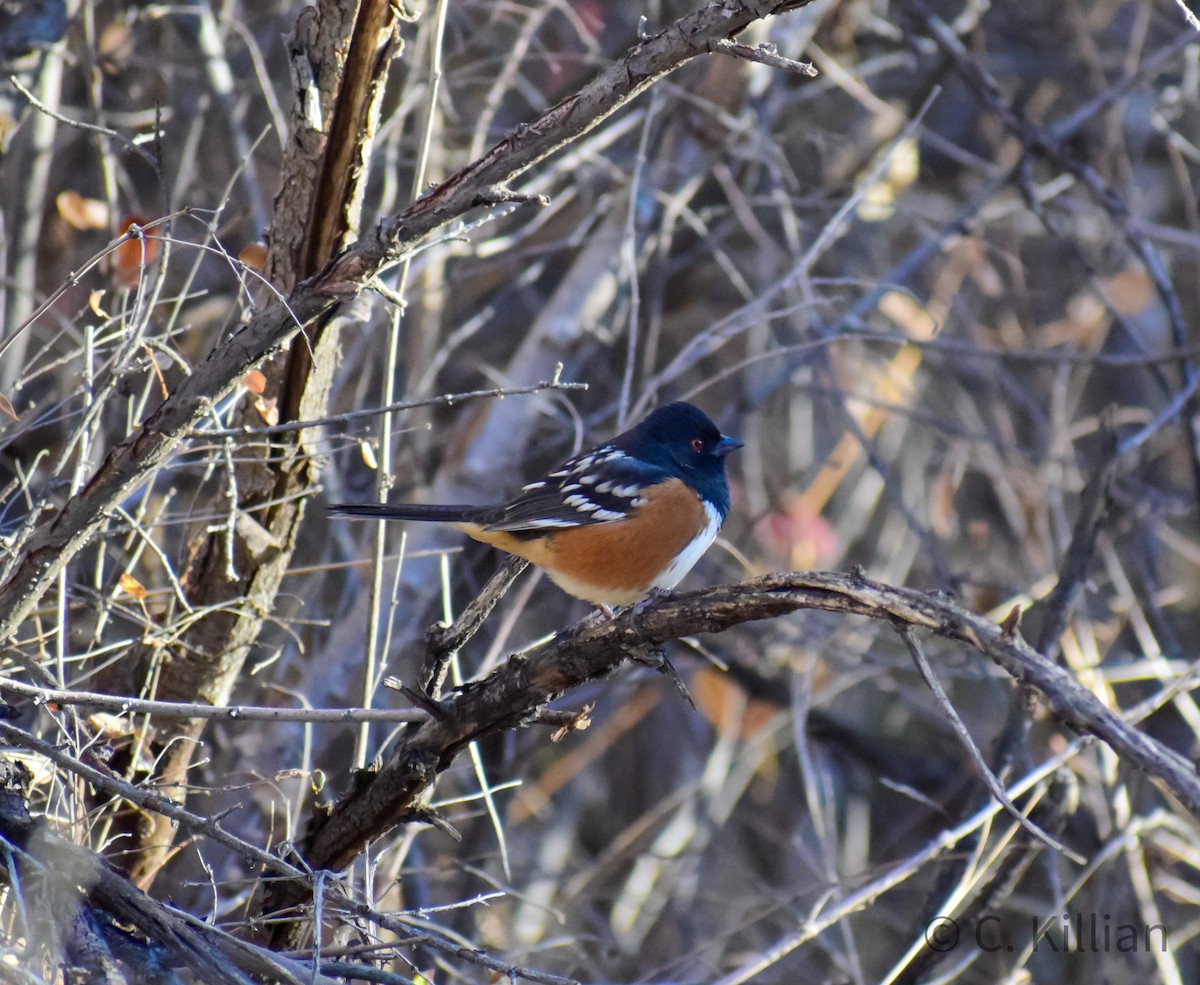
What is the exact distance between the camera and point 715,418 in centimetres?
557

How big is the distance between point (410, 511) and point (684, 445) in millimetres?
981

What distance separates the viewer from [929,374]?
21.0 feet

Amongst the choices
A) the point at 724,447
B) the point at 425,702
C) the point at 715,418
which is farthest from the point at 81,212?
the point at 715,418

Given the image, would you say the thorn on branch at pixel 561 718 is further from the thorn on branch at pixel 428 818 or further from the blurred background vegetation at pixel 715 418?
the blurred background vegetation at pixel 715 418

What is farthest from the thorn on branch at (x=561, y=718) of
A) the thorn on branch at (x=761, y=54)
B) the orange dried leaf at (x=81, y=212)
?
the orange dried leaf at (x=81, y=212)

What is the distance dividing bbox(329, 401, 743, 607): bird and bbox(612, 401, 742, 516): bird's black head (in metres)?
0.08

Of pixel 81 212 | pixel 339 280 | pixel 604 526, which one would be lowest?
pixel 604 526

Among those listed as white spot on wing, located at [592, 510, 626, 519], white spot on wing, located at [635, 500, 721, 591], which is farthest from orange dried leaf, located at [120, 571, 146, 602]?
white spot on wing, located at [635, 500, 721, 591]

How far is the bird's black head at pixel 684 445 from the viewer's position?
3453 mm

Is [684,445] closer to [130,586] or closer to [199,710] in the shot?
[130,586]

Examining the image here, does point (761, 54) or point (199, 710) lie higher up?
point (761, 54)

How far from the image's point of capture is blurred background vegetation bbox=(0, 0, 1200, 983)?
3.13m

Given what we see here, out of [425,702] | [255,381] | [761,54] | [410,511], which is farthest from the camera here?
[410,511]

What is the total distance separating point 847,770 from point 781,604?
13.5ft
